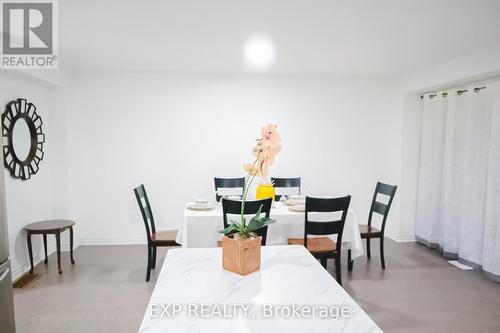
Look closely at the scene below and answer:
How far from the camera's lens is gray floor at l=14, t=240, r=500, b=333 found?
2.61 m

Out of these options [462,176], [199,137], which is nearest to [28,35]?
[199,137]

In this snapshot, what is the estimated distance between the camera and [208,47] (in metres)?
3.35

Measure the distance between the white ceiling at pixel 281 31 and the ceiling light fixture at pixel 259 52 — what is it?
0.29 ft

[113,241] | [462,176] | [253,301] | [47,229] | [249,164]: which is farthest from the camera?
[113,241]

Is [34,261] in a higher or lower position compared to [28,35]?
lower

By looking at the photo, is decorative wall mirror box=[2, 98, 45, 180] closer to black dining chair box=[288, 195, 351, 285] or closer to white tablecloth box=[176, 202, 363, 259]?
white tablecloth box=[176, 202, 363, 259]

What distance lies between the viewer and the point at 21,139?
12.0 ft

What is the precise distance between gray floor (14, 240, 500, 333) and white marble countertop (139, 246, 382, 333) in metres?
1.58

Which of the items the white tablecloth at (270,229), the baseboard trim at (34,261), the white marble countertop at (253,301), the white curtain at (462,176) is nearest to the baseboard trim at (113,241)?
the baseboard trim at (34,261)

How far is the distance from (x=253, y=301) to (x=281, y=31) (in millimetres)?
2398

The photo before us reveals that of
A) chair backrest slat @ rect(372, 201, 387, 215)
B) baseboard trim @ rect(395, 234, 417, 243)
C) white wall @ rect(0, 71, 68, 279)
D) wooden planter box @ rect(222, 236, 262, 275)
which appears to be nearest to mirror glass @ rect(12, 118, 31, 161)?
white wall @ rect(0, 71, 68, 279)

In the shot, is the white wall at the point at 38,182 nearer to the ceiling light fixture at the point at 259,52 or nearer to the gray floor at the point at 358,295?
the gray floor at the point at 358,295

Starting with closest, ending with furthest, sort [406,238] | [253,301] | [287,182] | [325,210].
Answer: [253,301] < [325,210] < [287,182] < [406,238]

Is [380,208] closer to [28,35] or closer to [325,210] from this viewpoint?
[325,210]
